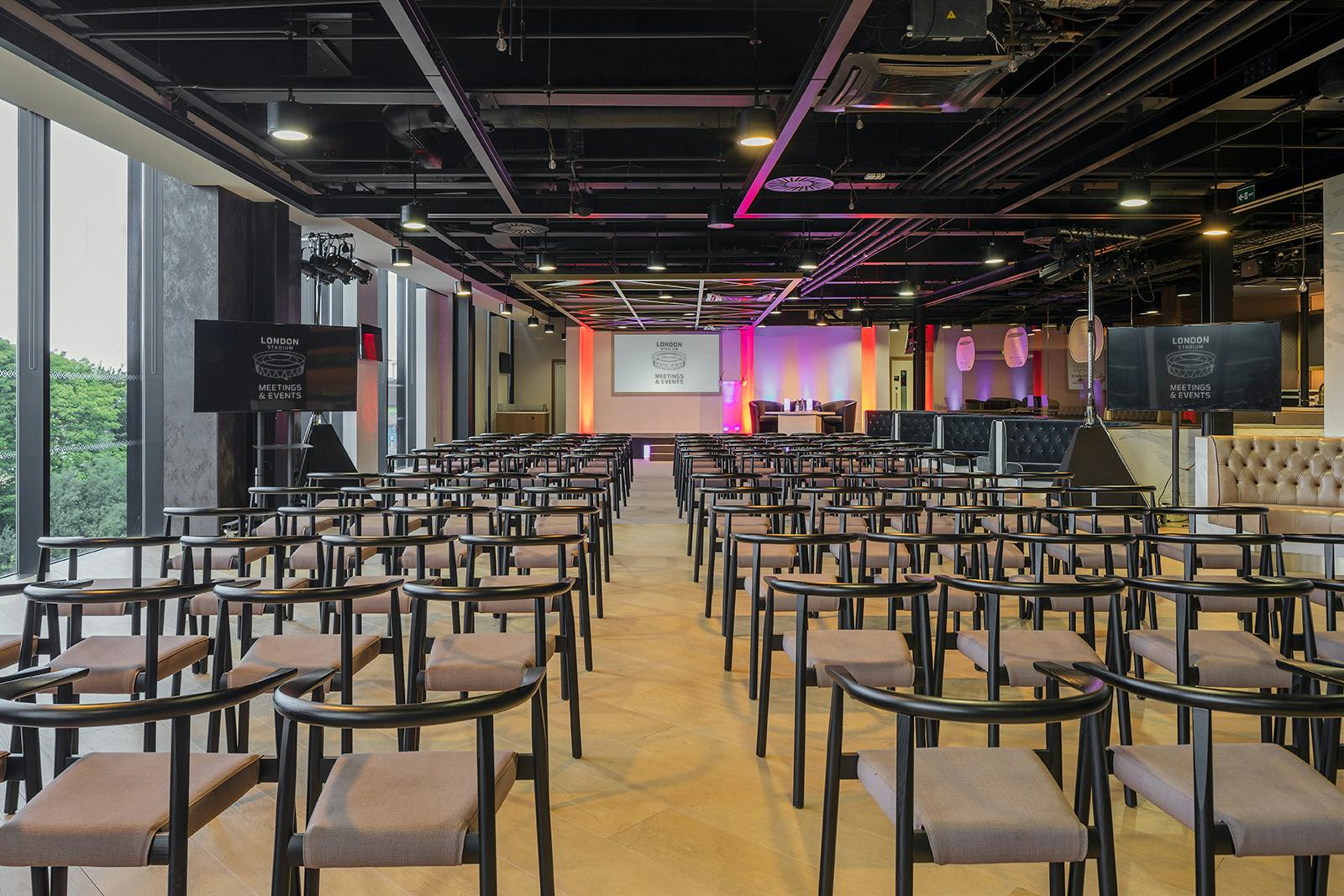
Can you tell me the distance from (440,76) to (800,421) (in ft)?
53.4

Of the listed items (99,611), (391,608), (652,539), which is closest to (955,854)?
(391,608)

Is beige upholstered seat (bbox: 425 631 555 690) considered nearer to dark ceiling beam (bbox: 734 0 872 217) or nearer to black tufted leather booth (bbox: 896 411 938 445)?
dark ceiling beam (bbox: 734 0 872 217)

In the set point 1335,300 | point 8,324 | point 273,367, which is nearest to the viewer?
point 8,324

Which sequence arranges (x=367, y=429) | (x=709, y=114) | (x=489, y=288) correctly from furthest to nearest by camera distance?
(x=489, y=288)
(x=367, y=429)
(x=709, y=114)

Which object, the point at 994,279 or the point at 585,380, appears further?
the point at 585,380

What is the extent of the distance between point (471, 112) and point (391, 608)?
431 cm

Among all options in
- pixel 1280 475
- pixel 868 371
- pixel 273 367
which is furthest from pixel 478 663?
pixel 868 371

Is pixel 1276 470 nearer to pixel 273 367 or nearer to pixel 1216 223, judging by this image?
pixel 1216 223

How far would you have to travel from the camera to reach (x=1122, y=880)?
2283 mm

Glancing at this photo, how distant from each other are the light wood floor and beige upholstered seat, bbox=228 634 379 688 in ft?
1.46

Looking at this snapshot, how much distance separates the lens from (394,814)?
5.60 ft

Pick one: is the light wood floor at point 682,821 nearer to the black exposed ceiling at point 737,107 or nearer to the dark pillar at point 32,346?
the black exposed ceiling at point 737,107

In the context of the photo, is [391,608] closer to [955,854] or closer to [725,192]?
[955,854]

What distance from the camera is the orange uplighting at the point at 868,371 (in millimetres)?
21906
